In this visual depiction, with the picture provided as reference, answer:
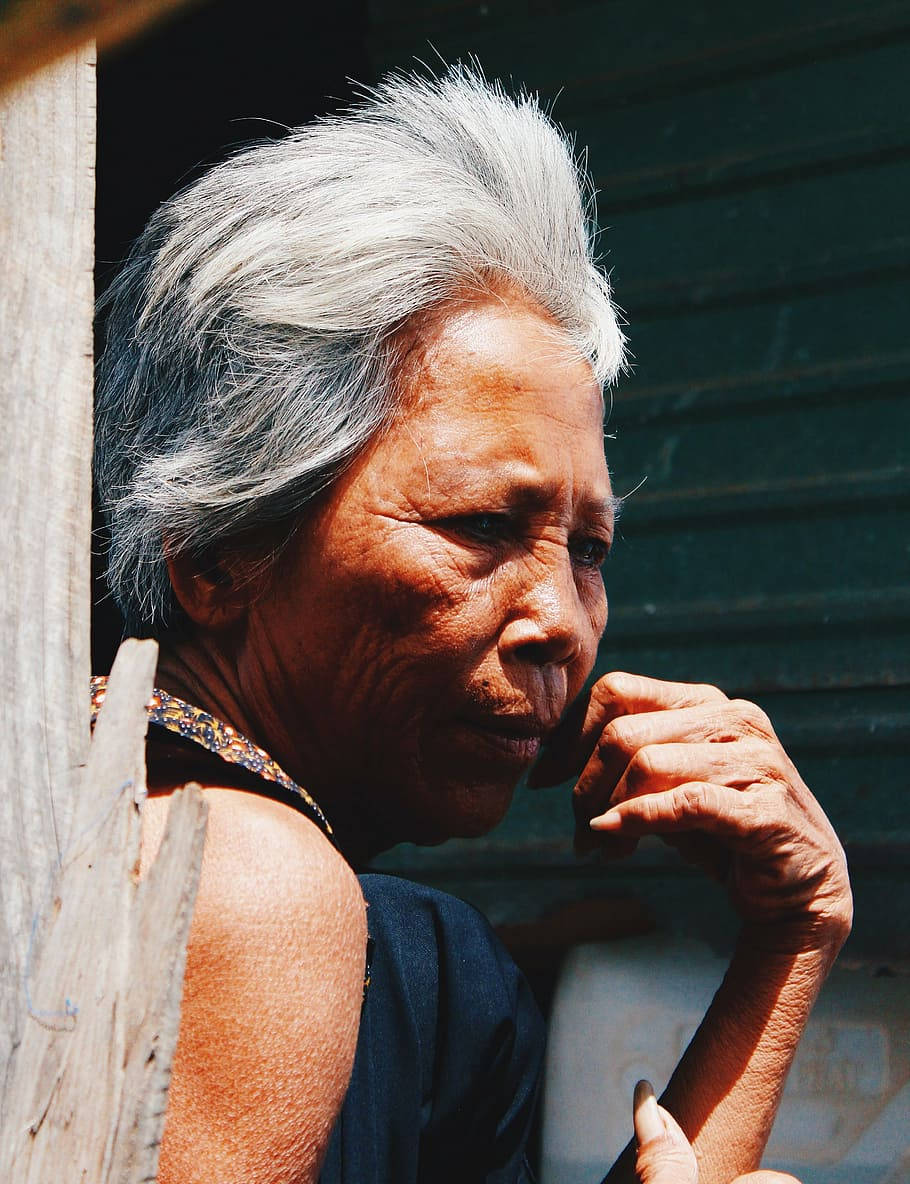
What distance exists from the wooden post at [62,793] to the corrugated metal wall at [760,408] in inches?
87.4

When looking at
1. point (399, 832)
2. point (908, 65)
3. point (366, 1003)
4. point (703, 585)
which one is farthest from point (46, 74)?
point (908, 65)

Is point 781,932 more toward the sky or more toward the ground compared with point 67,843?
more toward the ground

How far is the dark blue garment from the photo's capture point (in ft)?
7.09

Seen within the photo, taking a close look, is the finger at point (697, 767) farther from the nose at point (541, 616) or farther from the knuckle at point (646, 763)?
the nose at point (541, 616)

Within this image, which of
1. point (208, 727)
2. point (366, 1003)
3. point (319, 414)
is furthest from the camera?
point (366, 1003)

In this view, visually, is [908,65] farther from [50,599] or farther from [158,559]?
[50,599]

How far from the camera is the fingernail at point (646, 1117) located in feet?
6.39

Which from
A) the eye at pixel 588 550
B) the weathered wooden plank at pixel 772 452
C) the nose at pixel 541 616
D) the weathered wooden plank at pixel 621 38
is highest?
the weathered wooden plank at pixel 621 38

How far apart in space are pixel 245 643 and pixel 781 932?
1.01 meters

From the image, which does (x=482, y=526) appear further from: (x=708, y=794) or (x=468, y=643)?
(x=708, y=794)

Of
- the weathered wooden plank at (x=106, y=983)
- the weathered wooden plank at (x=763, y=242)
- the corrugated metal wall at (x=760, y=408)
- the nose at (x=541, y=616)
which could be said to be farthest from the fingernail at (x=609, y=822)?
the weathered wooden plank at (x=763, y=242)

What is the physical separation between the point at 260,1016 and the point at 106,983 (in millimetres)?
281

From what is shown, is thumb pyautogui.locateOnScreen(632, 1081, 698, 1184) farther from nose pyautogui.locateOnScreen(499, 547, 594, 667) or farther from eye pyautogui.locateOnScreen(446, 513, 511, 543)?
eye pyautogui.locateOnScreen(446, 513, 511, 543)

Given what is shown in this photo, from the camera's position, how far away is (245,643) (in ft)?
6.24
